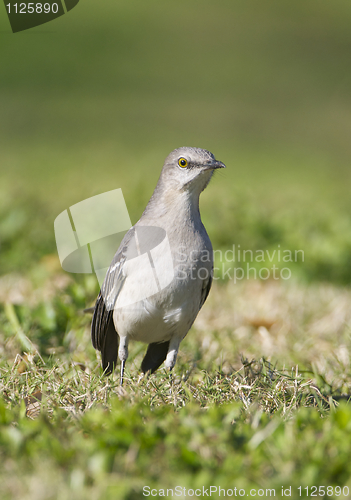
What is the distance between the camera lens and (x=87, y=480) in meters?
2.28

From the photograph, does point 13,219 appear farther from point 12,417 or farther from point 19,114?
point 19,114

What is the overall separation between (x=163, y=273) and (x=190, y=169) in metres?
0.88

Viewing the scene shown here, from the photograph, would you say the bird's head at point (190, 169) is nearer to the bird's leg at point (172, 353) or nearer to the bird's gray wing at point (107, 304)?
the bird's gray wing at point (107, 304)

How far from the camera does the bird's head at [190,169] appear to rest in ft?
13.6

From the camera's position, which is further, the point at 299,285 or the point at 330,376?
the point at 299,285

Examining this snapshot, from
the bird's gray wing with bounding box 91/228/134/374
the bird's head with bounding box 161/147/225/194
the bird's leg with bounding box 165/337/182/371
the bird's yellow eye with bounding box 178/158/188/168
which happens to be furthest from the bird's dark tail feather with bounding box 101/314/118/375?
the bird's yellow eye with bounding box 178/158/188/168

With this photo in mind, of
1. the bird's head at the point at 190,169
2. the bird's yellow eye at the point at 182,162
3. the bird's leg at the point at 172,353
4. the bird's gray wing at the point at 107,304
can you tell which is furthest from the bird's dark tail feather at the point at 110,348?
the bird's yellow eye at the point at 182,162

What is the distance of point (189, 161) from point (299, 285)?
3.15 meters

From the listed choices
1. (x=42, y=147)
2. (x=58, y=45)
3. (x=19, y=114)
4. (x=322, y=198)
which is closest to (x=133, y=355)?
(x=322, y=198)

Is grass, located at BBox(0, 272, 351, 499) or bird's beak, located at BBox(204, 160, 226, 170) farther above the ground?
bird's beak, located at BBox(204, 160, 226, 170)

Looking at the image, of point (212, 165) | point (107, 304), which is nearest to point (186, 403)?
point (107, 304)

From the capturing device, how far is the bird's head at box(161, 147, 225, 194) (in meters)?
4.15

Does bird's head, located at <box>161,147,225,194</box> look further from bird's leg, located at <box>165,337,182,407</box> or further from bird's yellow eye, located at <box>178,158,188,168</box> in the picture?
bird's leg, located at <box>165,337,182,407</box>

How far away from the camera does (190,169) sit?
165 inches
